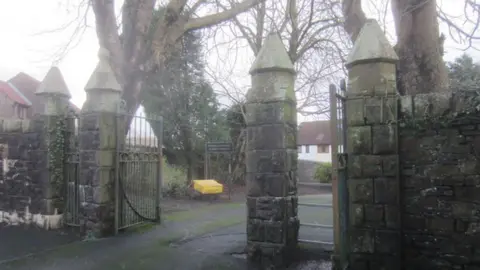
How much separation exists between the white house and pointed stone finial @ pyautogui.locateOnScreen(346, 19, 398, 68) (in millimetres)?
37950

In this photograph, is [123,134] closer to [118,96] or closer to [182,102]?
[118,96]

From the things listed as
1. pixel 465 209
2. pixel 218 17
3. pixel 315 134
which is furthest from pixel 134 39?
pixel 315 134

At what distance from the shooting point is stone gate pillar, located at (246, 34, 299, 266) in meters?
5.41

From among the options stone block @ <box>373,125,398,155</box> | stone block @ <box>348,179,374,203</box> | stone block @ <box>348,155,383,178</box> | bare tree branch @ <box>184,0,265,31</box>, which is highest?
bare tree branch @ <box>184,0,265,31</box>

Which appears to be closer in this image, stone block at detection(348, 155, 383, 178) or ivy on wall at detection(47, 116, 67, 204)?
stone block at detection(348, 155, 383, 178)

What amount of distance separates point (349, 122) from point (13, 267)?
16.9 ft

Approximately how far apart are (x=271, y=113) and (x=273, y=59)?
82cm

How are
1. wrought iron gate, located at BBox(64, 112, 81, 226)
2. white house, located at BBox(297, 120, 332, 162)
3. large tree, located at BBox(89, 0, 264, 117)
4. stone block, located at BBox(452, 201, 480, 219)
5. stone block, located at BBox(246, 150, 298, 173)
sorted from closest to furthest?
1. stone block, located at BBox(452, 201, 480, 219)
2. stone block, located at BBox(246, 150, 298, 173)
3. wrought iron gate, located at BBox(64, 112, 81, 226)
4. large tree, located at BBox(89, 0, 264, 117)
5. white house, located at BBox(297, 120, 332, 162)

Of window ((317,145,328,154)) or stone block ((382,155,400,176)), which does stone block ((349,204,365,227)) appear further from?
window ((317,145,328,154))

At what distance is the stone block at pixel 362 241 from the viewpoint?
4723mm

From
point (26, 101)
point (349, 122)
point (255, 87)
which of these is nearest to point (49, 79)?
point (255, 87)

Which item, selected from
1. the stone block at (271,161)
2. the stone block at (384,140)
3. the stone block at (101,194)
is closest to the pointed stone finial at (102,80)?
the stone block at (101,194)

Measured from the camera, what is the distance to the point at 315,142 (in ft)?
147

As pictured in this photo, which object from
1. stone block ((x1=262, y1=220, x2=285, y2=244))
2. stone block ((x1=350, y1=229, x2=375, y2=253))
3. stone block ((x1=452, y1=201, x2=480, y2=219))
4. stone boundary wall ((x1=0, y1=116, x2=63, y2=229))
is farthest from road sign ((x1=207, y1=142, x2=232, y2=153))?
stone block ((x1=452, y1=201, x2=480, y2=219))
